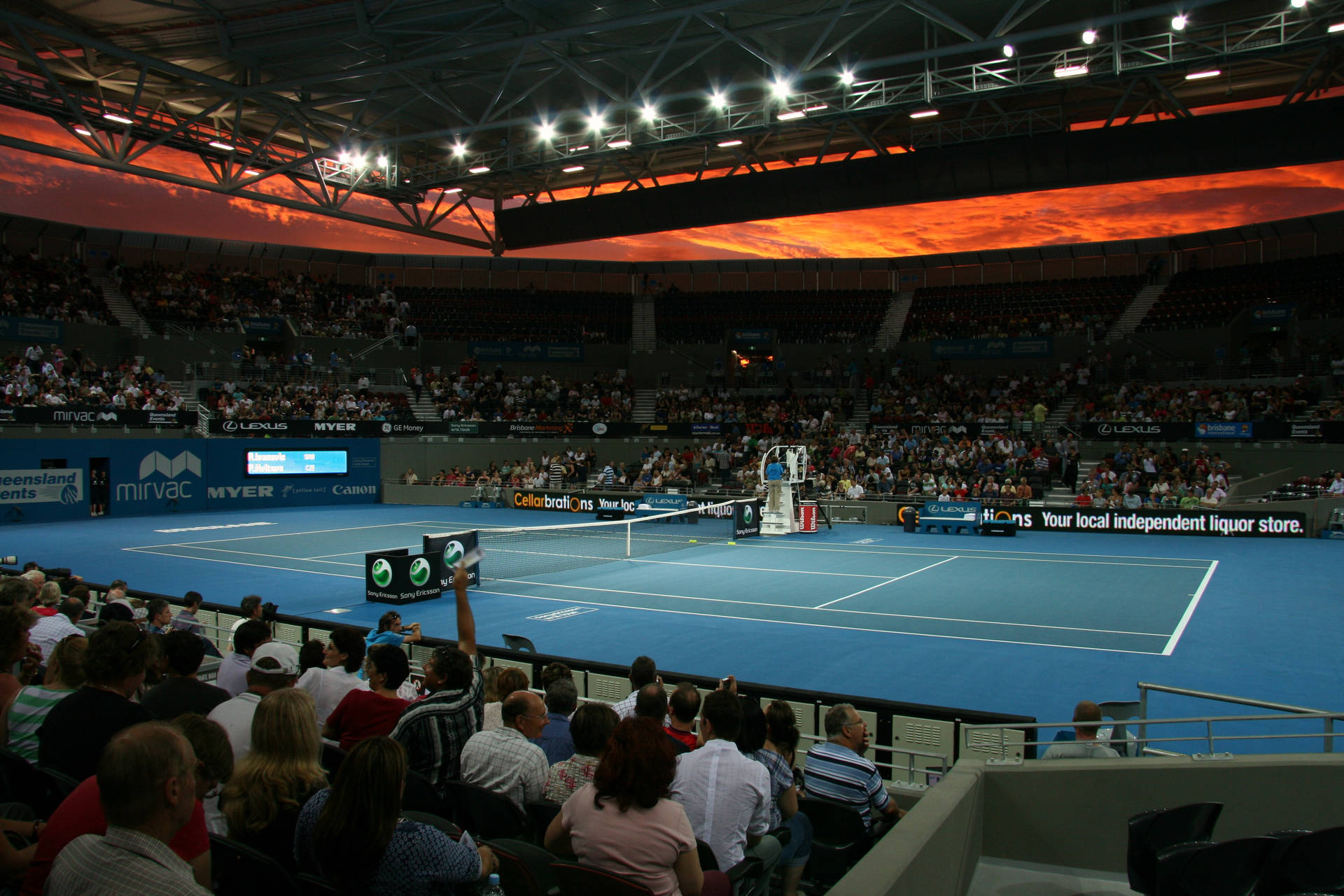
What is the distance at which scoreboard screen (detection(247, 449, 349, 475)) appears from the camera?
129 ft

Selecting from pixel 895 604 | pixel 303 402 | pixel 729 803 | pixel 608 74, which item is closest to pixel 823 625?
pixel 895 604

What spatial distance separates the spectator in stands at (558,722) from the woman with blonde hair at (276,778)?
1.48 meters

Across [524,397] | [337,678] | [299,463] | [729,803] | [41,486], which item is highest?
[524,397]

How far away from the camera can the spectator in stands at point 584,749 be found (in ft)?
15.2

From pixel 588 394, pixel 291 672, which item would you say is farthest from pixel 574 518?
pixel 291 672

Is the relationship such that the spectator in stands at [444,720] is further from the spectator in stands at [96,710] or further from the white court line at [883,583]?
the white court line at [883,583]

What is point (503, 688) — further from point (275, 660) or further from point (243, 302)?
point (243, 302)

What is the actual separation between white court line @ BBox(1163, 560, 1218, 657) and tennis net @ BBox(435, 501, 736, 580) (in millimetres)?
12985

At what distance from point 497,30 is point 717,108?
20.2 feet

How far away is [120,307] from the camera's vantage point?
4175cm

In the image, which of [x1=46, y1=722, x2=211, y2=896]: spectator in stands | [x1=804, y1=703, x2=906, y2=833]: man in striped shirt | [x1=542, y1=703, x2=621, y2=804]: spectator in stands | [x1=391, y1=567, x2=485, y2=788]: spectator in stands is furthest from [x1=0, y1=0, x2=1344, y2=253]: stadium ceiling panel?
[x1=46, y1=722, x2=211, y2=896]: spectator in stands

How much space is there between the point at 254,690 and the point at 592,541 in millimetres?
22522

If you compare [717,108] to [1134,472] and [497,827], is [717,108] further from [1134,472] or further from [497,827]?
[497,827]

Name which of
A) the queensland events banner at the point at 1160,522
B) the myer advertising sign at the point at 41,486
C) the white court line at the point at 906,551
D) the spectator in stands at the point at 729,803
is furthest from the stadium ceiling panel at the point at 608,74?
the spectator in stands at the point at 729,803
